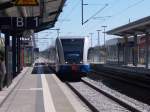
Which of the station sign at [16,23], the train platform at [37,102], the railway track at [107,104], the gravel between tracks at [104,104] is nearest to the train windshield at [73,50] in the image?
the station sign at [16,23]

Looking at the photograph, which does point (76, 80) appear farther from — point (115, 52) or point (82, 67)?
point (115, 52)

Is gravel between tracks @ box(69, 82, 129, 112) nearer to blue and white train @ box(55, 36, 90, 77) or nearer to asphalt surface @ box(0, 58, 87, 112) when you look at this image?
asphalt surface @ box(0, 58, 87, 112)

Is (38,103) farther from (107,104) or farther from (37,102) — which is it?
(107,104)

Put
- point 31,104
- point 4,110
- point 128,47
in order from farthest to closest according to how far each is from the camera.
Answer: point 128,47 < point 31,104 < point 4,110

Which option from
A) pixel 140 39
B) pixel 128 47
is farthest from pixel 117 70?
pixel 140 39

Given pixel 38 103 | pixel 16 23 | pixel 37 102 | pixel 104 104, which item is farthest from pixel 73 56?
pixel 38 103

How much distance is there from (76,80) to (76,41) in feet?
10.6

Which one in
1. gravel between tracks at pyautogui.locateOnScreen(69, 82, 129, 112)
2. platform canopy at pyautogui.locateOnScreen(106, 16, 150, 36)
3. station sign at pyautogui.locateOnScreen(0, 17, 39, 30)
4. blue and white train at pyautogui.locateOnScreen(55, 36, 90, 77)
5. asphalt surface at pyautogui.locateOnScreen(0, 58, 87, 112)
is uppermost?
platform canopy at pyautogui.locateOnScreen(106, 16, 150, 36)

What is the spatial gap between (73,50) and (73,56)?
1.50 feet

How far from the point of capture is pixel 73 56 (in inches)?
1292

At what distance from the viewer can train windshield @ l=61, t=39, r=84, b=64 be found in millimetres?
32781

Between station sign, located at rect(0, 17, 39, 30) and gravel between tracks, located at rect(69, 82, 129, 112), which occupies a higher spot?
station sign, located at rect(0, 17, 39, 30)

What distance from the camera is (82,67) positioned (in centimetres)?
3266

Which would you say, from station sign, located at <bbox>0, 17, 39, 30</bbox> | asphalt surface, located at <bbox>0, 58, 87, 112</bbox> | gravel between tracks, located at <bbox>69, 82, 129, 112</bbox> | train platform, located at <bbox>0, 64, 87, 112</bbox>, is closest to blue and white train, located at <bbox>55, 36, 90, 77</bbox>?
station sign, located at <bbox>0, 17, 39, 30</bbox>
